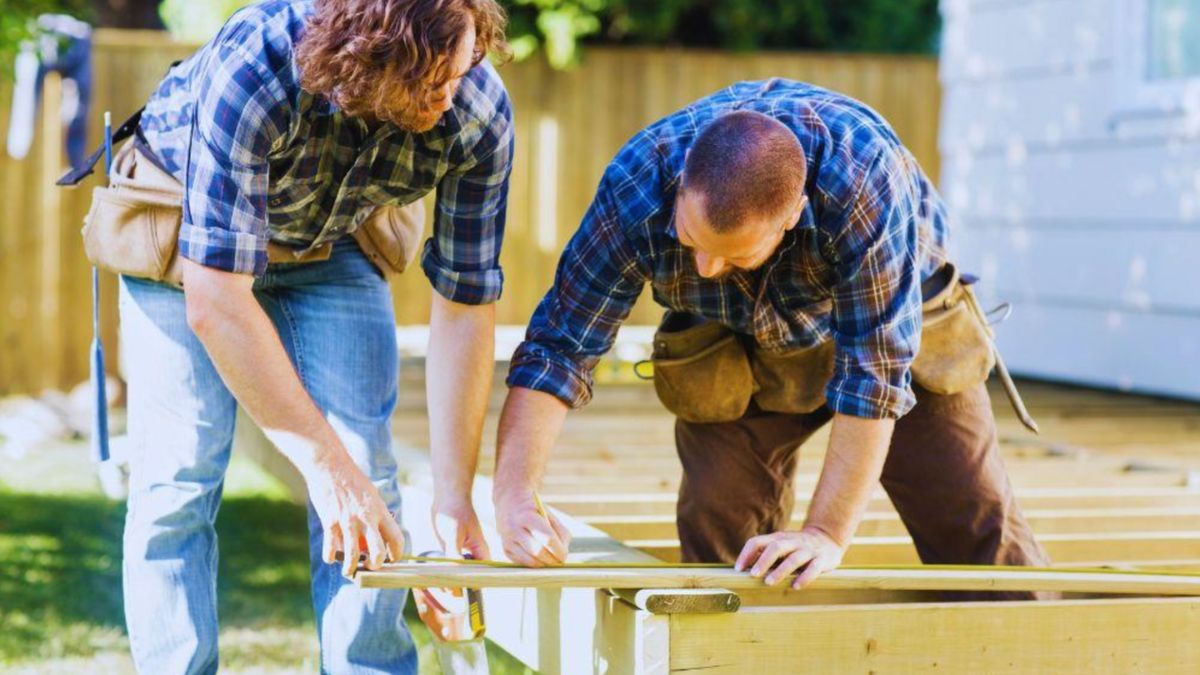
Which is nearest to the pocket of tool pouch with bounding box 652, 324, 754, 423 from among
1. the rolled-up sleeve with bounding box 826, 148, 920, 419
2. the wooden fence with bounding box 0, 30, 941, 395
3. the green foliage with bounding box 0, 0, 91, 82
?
the rolled-up sleeve with bounding box 826, 148, 920, 419

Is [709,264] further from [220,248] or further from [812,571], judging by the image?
[220,248]

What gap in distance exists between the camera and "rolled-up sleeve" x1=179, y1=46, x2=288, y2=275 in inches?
85.2

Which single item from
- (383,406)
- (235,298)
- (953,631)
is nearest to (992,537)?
(953,631)

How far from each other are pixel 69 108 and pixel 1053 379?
497 centimetres

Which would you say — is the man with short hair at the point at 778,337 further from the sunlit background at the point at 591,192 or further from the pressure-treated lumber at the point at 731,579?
the sunlit background at the point at 591,192

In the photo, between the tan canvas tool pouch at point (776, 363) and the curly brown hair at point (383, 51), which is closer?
the curly brown hair at point (383, 51)

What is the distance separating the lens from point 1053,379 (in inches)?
263

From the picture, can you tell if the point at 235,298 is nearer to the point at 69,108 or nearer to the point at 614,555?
the point at 614,555

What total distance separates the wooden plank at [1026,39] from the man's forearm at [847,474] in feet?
13.9

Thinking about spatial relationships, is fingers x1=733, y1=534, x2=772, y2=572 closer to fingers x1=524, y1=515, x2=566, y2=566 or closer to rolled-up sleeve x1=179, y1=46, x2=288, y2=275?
fingers x1=524, y1=515, x2=566, y2=566

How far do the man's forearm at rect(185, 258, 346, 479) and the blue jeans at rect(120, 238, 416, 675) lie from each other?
309mm

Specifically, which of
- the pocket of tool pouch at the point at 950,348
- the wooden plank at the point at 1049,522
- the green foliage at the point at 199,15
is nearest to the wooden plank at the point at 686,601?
the pocket of tool pouch at the point at 950,348

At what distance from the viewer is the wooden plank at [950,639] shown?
2365mm

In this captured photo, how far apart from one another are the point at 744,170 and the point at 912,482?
1063 mm
